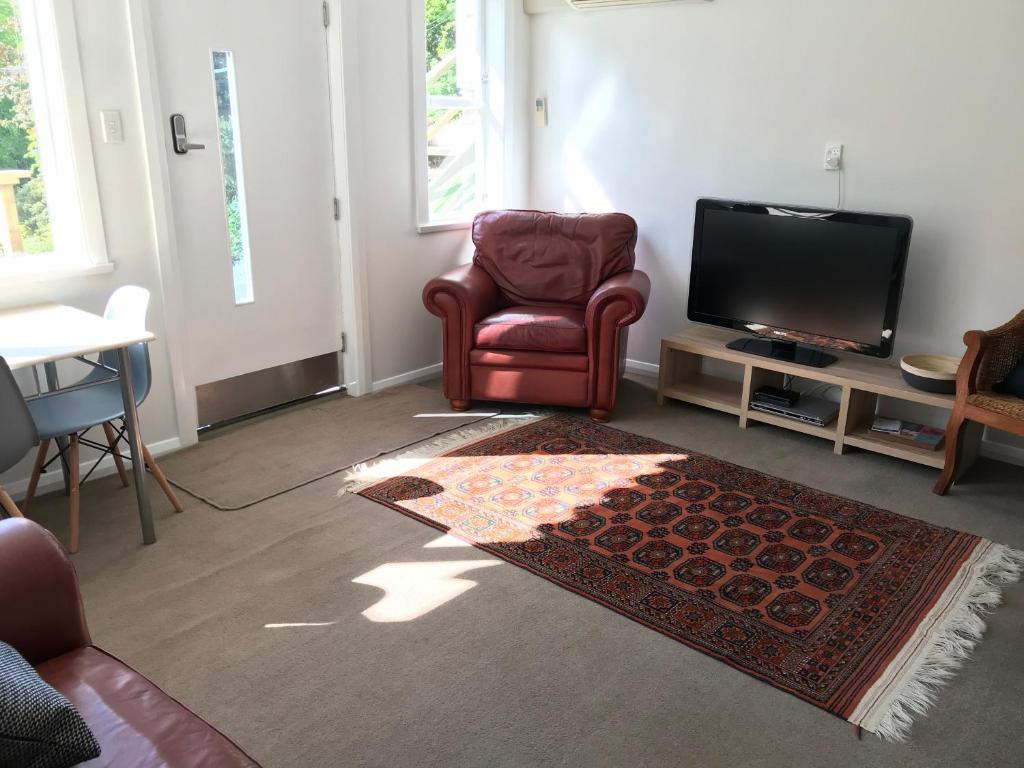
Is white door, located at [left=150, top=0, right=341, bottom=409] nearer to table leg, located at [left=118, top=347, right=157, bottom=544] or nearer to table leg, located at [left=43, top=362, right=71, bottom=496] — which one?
table leg, located at [left=43, top=362, right=71, bottom=496]

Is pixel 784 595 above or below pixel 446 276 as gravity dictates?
below

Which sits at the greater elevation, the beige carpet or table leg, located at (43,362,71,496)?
table leg, located at (43,362,71,496)

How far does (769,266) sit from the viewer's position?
3828mm

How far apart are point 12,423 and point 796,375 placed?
9.98 feet

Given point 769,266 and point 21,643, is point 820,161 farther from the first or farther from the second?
point 21,643

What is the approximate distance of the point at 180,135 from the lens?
338cm

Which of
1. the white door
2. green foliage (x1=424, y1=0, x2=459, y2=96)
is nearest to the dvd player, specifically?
the white door

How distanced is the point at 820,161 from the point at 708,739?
9.39 ft

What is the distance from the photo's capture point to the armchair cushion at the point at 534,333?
153 inches

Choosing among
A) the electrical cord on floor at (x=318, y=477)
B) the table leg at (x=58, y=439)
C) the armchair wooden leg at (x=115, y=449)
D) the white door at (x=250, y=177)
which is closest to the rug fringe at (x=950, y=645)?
the electrical cord on floor at (x=318, y=477)

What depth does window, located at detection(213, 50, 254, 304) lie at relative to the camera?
3.52 meters

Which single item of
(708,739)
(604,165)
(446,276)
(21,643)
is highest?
(604,165)

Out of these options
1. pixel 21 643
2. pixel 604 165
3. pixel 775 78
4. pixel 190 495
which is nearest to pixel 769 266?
pixel 775 78

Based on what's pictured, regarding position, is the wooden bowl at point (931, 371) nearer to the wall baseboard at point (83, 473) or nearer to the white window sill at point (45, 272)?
the wall baseboard at point (83, 473)
